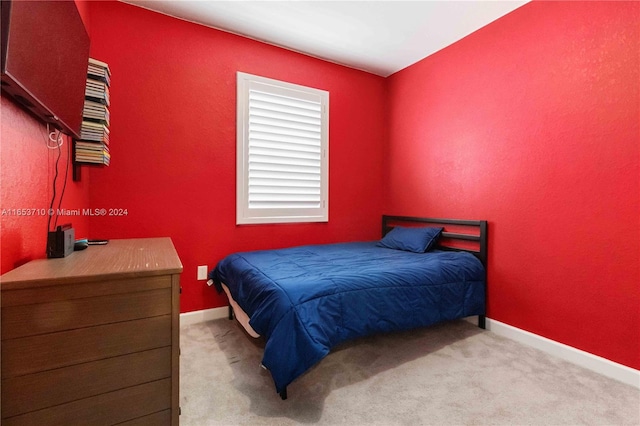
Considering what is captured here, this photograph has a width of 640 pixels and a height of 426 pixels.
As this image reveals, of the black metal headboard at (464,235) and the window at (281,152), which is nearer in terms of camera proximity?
the black metal headboard at (464,235)

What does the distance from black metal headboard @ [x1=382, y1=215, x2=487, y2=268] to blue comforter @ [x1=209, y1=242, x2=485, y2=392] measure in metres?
0.14

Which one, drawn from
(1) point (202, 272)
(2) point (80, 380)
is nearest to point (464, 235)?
(1) point (202, 272)

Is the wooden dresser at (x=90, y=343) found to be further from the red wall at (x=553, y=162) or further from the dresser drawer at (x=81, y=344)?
the red wall at (x=553, y=162)

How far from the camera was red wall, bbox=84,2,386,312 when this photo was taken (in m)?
2.43

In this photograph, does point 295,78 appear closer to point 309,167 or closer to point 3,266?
point 309,167

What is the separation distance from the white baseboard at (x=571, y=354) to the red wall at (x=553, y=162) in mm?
43

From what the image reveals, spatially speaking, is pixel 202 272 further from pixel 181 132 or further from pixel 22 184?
pixel 22 184

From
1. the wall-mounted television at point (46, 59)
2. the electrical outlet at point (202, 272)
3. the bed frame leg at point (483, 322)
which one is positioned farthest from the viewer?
the electrical outlet at point (202, 272)

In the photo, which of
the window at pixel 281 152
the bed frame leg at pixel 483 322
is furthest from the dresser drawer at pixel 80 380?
the bed frame leg at pixel 483 322

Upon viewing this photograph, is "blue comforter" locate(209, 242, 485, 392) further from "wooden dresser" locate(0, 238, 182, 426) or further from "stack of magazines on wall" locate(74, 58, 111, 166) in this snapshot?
"stack of magazines on wall" locate(74, 58, 111, 166)

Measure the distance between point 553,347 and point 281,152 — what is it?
274 centimetres

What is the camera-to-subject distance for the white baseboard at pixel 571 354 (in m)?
1.85

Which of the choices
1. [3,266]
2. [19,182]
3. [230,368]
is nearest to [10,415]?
[3,266]

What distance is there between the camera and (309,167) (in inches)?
128
